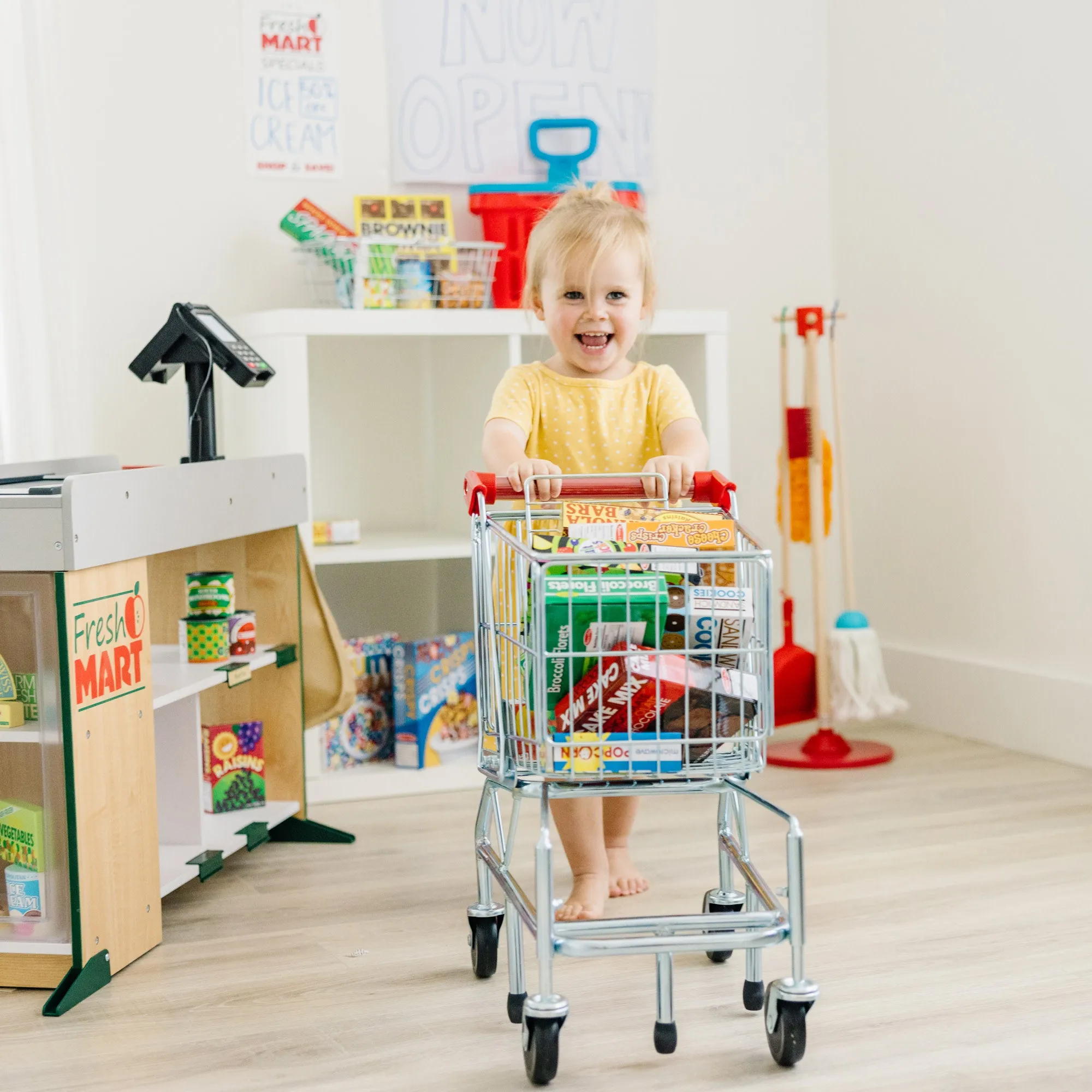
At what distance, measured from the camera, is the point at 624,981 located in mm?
1829

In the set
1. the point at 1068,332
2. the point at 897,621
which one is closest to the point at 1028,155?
the point at 1068,332

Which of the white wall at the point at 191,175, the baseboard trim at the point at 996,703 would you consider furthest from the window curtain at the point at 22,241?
the baseboard trim at the point at 996,703

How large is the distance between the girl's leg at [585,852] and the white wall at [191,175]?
4.03ft

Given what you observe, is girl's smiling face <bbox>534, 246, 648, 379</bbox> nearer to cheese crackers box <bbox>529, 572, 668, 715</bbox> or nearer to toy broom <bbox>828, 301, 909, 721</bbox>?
cheese crackers box <bbox>529, 572, 668, 715</bbox>

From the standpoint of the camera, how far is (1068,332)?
9.50ft

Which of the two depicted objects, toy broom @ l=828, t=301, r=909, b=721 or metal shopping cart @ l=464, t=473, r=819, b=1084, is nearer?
metal shopping cart @ l=464, t=473, r=819, b=1084

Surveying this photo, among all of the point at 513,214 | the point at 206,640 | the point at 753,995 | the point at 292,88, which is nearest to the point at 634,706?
the point at 753,995

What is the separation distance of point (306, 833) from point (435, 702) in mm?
468

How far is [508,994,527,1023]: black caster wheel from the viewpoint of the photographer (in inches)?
→ 65.0

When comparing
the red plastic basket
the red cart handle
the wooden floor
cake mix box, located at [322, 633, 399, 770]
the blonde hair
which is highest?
the red plastic basket

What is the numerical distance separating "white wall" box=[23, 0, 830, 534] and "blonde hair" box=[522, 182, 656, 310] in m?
1.05

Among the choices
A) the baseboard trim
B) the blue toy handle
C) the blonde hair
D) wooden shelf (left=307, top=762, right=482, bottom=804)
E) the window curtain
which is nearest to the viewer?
the blonde hair

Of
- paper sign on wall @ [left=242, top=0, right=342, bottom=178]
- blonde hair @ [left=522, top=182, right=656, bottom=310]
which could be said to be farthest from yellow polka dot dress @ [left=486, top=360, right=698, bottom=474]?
paper sign on wall @ [left=242, top=0, right=342, bottom=178]

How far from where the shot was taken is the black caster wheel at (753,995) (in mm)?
1691
